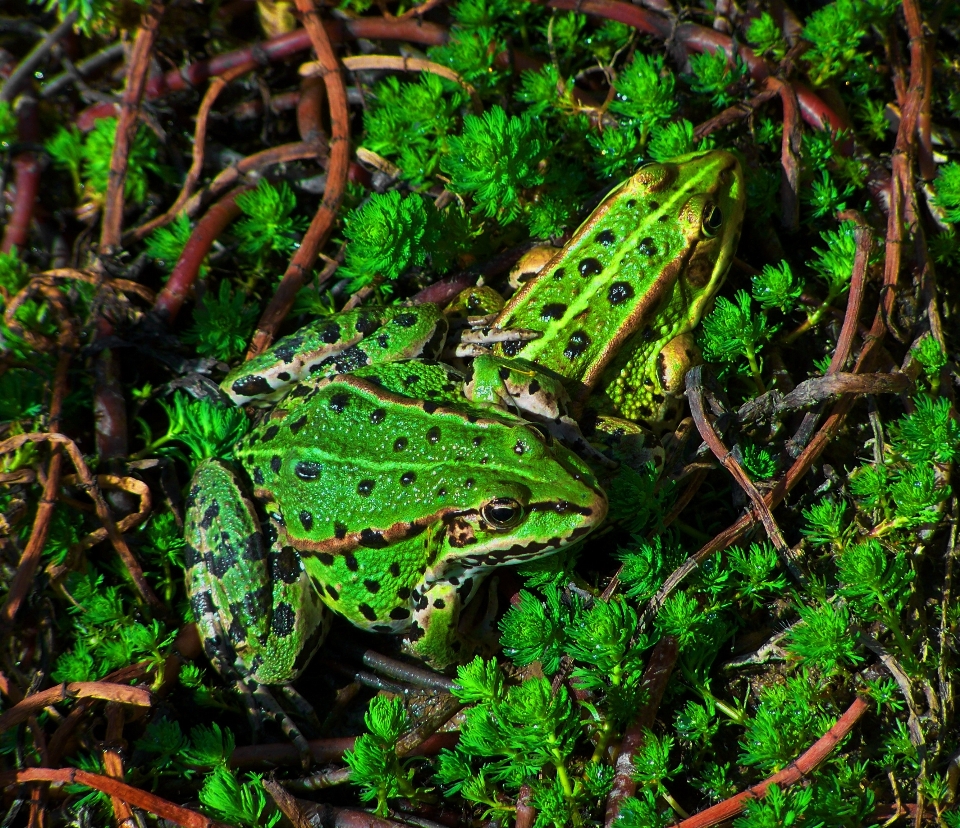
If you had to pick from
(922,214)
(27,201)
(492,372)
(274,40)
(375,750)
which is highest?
(274,40)

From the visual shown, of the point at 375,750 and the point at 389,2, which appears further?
the point at 389,2

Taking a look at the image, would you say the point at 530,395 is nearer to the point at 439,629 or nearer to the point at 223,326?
the point at 439,629

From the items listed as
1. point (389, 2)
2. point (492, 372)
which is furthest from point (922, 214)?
point (389, 2)

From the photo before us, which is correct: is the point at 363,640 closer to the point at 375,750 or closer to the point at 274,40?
the point at 375,750

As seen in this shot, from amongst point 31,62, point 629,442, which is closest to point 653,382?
point 629,442

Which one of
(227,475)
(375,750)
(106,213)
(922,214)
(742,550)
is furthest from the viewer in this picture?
(106,213)

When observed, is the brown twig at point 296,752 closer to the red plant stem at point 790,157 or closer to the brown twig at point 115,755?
the brown twig at point 115,755
